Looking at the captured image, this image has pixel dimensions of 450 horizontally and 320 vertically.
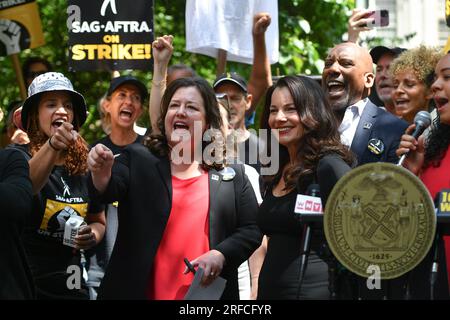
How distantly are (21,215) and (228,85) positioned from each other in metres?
3.53

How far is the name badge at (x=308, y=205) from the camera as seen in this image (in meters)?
4.91

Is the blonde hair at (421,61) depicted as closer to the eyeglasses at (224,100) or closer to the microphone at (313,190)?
the eyeglasses at (224,100)

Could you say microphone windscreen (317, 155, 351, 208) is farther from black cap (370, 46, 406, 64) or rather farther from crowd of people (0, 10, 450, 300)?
black cap (370, 46, 406, 64)

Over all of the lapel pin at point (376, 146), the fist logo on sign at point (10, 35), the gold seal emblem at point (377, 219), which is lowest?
the gold seal emblem at point (377, 219)

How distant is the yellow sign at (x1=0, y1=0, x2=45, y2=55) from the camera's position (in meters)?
8.98

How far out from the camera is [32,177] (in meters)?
5.59

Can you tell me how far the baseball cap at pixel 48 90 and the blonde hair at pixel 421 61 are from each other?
2183mm

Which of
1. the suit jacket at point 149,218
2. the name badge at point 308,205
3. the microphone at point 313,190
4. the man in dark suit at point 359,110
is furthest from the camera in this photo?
the man in dark suit at point 359,110

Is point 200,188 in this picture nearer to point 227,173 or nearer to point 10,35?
point 227,173

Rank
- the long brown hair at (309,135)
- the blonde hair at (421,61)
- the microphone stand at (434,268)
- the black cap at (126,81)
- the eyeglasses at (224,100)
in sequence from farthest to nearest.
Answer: the black cap at (126,81)
the eyeglasses at (224,100)
the blonde hair at (421,61)
the long brown hair at (309,135)
the microphone stand at (434,268)

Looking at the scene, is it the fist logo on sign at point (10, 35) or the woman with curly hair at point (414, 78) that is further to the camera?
the fist logo on sign at point (10, 35)

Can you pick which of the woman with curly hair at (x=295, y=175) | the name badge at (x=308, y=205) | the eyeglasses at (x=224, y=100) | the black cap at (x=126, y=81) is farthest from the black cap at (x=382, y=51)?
the name badge at (x=308, y=205)

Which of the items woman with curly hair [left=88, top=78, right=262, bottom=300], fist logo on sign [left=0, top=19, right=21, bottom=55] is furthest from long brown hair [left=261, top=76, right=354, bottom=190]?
fist logo on sign [left=0, top=19, right=21, bottom=55]

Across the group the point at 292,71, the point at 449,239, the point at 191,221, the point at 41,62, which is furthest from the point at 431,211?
the point at 292,71
